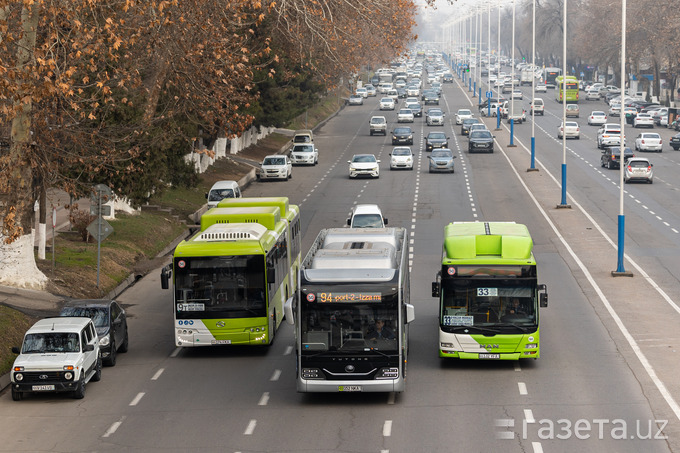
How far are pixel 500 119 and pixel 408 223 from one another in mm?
52712

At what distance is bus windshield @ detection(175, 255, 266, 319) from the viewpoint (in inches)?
947

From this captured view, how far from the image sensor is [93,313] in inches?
971

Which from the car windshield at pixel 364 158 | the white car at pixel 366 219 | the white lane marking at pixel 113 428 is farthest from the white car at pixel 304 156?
the white lane marking at pixel 113 428

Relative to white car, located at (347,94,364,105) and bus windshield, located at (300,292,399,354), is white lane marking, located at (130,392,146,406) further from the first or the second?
white car, located at (347,94,364,105)

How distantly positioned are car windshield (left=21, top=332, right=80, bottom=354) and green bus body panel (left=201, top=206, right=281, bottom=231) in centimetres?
626

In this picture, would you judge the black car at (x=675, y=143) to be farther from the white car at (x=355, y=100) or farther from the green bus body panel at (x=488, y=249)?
the green bus body panel at (x=488, y=249)

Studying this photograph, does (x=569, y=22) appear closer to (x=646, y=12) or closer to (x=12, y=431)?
(x=646, y=12)

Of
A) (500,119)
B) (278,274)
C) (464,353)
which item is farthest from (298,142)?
(464,353)

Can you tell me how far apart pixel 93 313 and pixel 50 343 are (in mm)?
3162

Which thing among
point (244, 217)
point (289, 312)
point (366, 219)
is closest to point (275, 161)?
point (366, 219)

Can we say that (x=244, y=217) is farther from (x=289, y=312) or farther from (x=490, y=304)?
(x=490, y=304)

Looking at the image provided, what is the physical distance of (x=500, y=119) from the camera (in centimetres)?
9512

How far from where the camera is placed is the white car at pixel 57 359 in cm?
2083

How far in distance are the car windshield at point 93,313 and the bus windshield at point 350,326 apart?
629 centimetres
